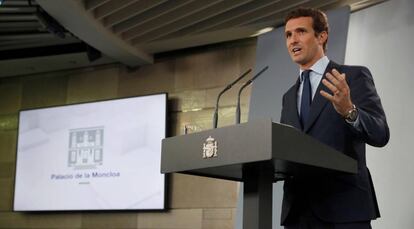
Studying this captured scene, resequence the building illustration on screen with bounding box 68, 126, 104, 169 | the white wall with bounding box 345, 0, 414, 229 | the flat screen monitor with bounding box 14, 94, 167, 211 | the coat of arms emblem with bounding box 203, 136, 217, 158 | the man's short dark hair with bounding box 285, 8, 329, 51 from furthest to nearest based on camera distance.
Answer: the building illustration on screen with bounding box 68, 126, 104, 169 < the flat screen monitor with bounding box 14, 94, 167, 211 < the white wall with bounding box 345, 0, 414, 229 < the man's short dark hair with bounding box 285, 8, 329, 51 < the coat of arms emblem with bounding box 203, 136, 217, 158

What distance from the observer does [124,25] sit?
5391mm

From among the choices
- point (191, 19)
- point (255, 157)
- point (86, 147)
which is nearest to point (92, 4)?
point (191, 19)

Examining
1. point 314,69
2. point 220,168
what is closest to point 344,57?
point 314,69

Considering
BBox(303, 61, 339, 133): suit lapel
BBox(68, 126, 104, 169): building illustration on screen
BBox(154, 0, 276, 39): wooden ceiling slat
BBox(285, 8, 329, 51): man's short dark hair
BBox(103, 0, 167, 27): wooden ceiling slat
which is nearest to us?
BBox(303, 61, 339, 133): suit lapel

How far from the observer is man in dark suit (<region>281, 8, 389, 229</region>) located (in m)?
1.48

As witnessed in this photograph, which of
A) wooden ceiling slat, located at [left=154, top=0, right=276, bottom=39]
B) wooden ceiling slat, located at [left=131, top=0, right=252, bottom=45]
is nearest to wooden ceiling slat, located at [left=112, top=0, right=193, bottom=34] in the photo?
wooden ceiling slat, located at [left=131, top=0, right=252, bottom=45]

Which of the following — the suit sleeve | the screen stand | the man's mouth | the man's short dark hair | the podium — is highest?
the man's short dark hair

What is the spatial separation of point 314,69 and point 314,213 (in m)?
0.46

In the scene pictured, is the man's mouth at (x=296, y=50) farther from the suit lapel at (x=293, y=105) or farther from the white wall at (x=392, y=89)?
the white wall at (x=392, y=89)

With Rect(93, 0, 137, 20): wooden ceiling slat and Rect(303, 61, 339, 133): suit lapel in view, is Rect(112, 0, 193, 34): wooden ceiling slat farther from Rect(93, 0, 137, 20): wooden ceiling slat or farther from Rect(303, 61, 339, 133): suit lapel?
Rect(303, 61, 339, 133): suit lapel

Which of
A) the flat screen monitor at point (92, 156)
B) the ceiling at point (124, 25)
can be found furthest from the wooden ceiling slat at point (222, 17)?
the flat screen monitor at point (92, 156)

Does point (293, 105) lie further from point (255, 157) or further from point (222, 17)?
point (222, 17)

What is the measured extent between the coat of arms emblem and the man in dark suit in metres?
0.32

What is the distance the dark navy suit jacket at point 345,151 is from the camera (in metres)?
1.50
